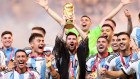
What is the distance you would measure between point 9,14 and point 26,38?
1.58 feet

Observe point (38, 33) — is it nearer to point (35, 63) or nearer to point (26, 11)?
point (35, 63)

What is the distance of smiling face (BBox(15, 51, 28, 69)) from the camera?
21.1 ft

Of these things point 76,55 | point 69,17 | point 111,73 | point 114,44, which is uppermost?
point 69,17

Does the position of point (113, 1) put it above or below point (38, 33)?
above

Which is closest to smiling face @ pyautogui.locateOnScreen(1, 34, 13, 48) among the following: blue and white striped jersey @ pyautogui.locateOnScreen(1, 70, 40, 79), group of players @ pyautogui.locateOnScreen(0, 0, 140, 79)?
group of players @ pyautogui.locateOnScreen(0, 0, 140, 79)

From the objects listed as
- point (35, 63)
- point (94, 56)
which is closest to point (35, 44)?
point (35, 63)

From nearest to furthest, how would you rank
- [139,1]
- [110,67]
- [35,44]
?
[110,67] < [35,44] < [139,1]

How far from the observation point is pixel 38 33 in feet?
23.2

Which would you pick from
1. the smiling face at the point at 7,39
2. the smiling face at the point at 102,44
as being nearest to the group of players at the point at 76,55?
the smiling face at the point at 102,44

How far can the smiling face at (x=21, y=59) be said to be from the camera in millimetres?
6441

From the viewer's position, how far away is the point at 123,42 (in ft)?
20.9

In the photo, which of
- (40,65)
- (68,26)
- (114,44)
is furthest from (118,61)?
(40,65)

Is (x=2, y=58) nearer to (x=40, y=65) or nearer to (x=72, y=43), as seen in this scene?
(x=40, y=65)

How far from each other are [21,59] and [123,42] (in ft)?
3.53
